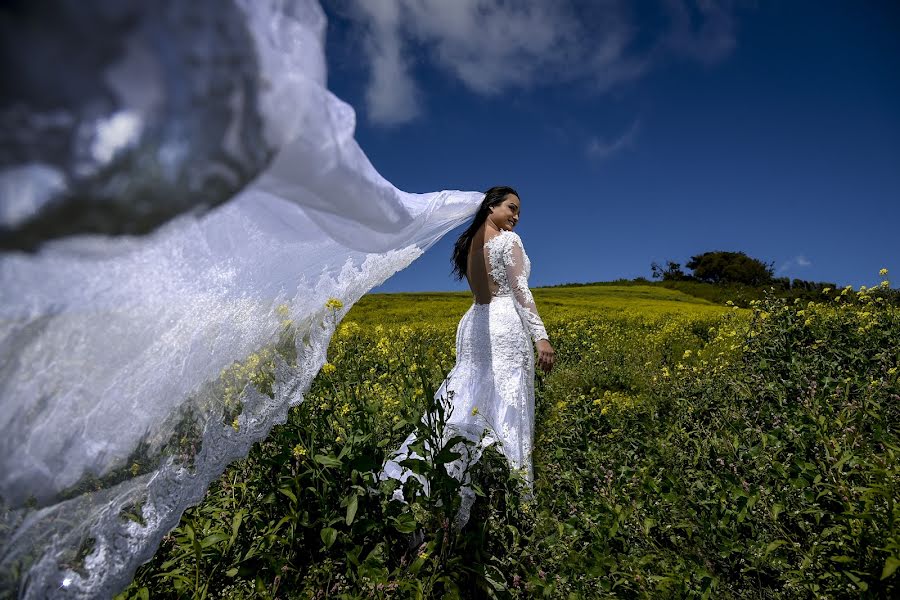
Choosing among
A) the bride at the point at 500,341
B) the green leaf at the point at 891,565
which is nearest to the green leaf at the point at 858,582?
the green leaf at the point at 891,565

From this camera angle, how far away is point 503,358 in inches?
140

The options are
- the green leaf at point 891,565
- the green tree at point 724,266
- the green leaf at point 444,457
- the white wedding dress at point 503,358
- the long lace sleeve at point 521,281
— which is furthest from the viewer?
the green tree at point 724,266

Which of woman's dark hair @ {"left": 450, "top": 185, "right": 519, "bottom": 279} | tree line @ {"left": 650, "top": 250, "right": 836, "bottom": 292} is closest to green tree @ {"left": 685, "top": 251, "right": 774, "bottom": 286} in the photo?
tree line @ {"left": 650, "top": 250, "right": 836, "bottom": 292}

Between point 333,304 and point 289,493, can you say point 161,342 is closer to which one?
point 333,304

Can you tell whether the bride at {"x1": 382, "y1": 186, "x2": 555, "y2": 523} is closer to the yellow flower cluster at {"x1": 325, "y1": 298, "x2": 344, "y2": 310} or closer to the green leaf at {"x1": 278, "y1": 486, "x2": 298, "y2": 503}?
the green leaf at {"x1": 278, "y1": 486, "x2": 298, "y2": 503}

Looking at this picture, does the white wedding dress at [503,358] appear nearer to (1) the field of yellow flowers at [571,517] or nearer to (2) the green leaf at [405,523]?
(1) the field of yellow flowers at [571,517]

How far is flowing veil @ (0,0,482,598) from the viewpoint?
A: 108cm

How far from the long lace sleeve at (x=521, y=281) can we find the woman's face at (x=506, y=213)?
0.29 metres

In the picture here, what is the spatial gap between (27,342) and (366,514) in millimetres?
1731

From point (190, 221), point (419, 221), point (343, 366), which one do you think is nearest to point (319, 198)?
point (190, 221)

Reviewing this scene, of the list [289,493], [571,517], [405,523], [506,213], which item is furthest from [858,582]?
[506,213]

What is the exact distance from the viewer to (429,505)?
7.57 feet

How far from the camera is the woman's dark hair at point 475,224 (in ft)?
12.4

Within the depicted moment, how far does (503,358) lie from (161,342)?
100 inches
